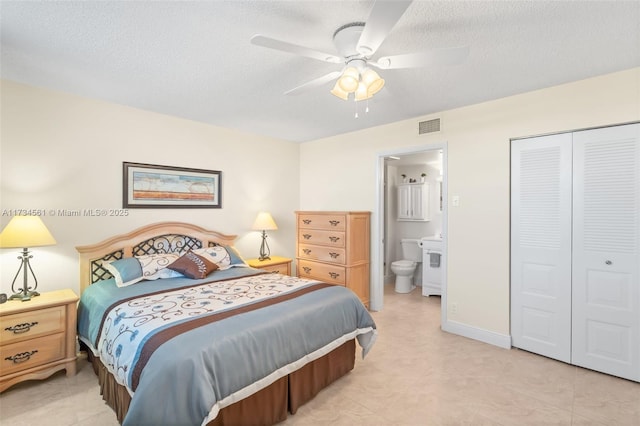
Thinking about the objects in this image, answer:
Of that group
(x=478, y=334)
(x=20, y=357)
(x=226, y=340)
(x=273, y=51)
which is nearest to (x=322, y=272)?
(x=478, y=334)

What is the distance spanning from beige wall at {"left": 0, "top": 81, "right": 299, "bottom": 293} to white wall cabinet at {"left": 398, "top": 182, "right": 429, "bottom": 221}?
10.4 feet

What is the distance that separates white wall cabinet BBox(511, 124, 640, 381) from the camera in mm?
2512

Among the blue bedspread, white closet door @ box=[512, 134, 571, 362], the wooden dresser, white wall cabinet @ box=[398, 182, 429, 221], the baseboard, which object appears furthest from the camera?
white wall cabinet @ box=[398, 182, 429, 221]

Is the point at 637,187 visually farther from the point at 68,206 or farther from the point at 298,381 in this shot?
the point at 68,206

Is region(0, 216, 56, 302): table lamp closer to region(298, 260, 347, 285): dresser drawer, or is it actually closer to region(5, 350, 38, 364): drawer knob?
region(5, 350, 38, 364): drawer knob

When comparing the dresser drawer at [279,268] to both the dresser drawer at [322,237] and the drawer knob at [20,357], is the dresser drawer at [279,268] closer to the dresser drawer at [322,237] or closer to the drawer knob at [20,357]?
the dresser drawer at [322,237]

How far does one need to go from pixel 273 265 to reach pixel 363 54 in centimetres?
301

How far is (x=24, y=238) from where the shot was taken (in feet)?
7.90

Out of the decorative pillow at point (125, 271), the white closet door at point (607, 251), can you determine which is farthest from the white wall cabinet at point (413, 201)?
the decorative pillow at point (125, 271)

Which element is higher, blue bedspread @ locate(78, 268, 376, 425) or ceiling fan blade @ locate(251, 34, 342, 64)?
ceiling fan blade @ locate(251, 34, 342, 64)

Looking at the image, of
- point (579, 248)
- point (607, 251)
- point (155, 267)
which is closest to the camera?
point (607, 251)

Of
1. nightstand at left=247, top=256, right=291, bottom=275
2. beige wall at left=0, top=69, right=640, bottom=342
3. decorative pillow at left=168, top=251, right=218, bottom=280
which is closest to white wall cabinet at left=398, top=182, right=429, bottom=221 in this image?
beige wall at left=0, top=69, right=640, bottom=342

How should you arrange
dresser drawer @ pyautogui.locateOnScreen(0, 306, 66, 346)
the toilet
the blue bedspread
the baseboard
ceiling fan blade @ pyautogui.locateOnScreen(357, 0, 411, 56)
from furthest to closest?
1. the toilet
2. the baseboard
3. dresser drawer @ pyautogui.locateOnScreen(0, 306, 66, 346)
4. the blue bedspread
5. ceiling fan blade @ pyautogui.locateOnScreen(357, 0, 411, 56)

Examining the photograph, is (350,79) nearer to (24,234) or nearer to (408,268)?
(24,234)
